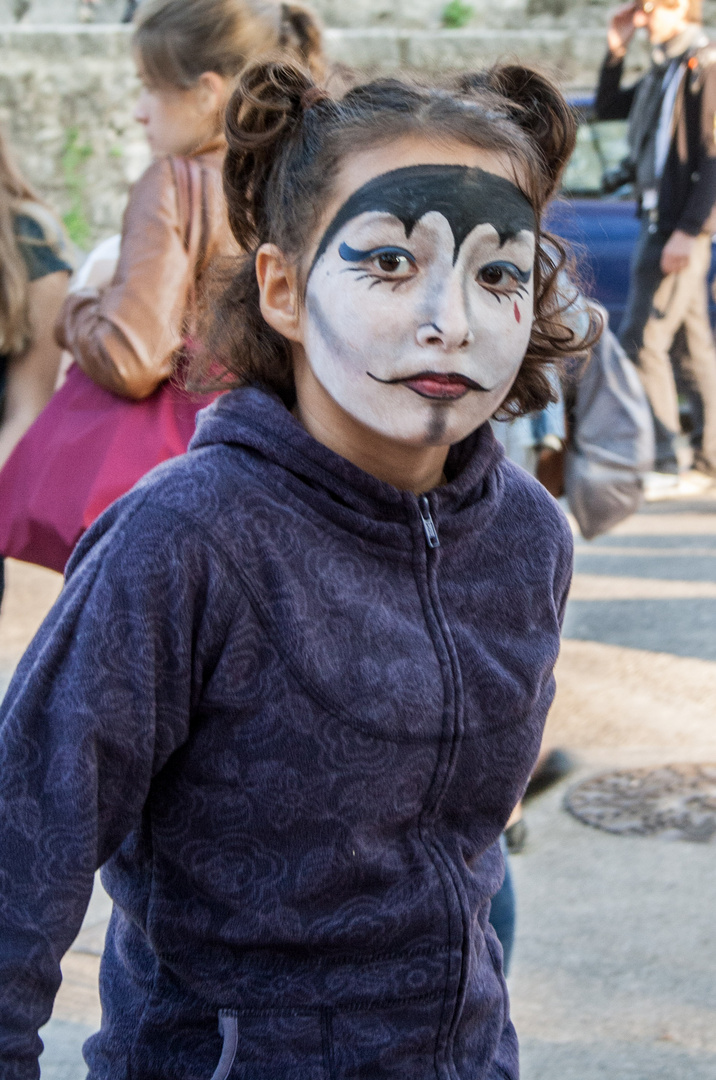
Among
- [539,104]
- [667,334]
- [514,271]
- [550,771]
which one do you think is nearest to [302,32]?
[539,104]

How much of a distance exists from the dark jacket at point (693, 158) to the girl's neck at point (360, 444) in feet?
18.4

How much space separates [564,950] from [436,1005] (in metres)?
1.64

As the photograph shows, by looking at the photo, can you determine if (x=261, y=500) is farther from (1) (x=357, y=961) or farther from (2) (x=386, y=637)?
(1) (x=357, y=961)

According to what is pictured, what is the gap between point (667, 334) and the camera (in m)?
6.92

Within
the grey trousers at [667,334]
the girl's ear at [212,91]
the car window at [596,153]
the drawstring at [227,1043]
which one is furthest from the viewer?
the car window at [596,153]

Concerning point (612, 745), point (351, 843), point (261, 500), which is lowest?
point (612, 745)

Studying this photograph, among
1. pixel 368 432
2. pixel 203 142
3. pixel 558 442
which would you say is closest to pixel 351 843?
pixel 368 432

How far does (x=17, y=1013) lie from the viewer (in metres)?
1.26

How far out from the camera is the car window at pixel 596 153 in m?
8.39

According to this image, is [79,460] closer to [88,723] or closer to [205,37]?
[205,37]

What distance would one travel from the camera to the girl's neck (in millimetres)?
1574

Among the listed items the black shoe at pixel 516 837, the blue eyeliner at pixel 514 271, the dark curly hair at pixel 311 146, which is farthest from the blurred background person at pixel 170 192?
the black shoe at pixel 516 837

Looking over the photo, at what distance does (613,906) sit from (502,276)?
203 centimetres

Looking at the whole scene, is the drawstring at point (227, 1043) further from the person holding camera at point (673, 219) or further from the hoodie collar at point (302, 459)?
the person holding camera at point (673, 219)
